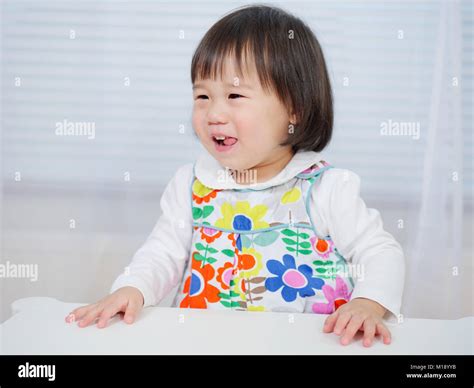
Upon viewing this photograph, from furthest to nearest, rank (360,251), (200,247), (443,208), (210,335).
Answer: (443,208) → (200,247) → (360,251) → (210,335)

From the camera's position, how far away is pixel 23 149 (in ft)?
6.17

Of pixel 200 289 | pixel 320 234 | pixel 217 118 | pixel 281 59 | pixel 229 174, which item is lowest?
pixel 200 289

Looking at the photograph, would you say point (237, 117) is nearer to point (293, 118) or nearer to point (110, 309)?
point (293, 118)

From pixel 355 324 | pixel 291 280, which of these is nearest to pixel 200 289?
pixel 291 280

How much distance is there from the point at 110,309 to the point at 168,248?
27 cm

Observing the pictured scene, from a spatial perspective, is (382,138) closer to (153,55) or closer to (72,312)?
(153,55)

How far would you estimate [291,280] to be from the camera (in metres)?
1.14

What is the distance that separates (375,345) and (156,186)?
3.60 ft

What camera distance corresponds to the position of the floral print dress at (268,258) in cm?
115

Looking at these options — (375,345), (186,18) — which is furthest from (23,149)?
(375,345)

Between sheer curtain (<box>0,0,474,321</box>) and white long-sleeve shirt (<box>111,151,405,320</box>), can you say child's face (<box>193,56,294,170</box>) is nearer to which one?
white long-sleeve shirt (<box>111,151,405,320</box>)

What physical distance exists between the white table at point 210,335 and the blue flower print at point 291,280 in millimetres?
186

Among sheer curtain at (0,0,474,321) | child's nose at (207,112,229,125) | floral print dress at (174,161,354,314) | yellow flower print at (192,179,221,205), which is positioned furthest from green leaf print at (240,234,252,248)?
sheer curtain at (0,0,474,321)
